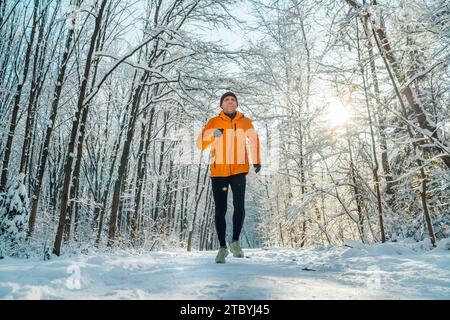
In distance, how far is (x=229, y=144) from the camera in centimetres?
393

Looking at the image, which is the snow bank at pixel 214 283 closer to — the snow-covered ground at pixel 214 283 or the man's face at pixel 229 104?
the snow-covered ground at pixel 214 283

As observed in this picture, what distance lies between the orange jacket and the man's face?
67 millimetres

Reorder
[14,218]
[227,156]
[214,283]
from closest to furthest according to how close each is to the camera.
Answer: [214,283] < [227,156] < [14,218]

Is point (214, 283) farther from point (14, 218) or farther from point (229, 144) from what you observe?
point (14, 218)

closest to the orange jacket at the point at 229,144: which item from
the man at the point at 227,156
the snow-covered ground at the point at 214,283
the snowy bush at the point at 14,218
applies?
the man at the point at 227,156

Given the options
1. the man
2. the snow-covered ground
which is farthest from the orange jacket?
the snow-covered ground

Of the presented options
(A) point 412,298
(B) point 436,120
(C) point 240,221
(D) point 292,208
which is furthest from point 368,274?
(D) point 292,208

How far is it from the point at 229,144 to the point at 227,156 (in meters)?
0.15

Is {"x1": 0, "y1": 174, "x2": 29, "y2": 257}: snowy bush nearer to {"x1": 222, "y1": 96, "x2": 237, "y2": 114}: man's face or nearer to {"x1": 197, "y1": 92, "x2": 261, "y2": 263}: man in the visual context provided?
{"x1": 197, "y1": 92, "x2": 261, "y2": 263}: man

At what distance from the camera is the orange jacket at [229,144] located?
3887mm

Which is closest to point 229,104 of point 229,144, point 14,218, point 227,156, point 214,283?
point 229,144

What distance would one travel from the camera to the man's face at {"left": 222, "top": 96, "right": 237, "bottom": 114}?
A: 13.1 ft

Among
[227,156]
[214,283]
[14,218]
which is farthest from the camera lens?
[14,218]

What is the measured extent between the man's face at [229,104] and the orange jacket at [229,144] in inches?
2.6
